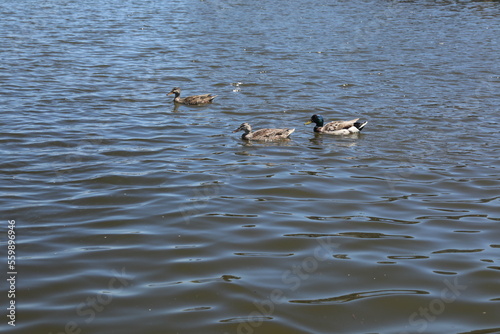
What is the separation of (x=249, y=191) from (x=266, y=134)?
349 cm

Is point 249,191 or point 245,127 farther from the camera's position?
point 245,127

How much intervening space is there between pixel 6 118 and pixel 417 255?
10.3m

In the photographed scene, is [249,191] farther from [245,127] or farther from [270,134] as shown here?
[245,127]

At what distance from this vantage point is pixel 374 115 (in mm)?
16375

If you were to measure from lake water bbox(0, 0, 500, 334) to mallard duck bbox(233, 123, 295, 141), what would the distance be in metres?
0.32

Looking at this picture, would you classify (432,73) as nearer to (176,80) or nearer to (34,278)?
(176,80)

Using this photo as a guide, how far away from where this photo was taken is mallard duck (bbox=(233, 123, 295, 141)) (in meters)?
14.3

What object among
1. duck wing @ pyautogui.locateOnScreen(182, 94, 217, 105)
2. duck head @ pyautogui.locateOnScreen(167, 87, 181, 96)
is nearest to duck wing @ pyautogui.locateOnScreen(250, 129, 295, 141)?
duck wing @ pyautogui.locateOnScreen(182, 94, 217, 105)

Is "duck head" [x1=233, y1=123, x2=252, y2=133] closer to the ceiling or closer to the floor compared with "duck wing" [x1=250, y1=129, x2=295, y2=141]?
closer to the ceiling

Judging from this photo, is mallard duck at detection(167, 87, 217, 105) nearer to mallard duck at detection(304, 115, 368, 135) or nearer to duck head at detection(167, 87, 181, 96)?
duck head at detection(167, 87, 181, 96)

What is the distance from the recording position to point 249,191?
1098 centimetres

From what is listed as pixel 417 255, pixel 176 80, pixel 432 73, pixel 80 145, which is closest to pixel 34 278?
pixel 417 255

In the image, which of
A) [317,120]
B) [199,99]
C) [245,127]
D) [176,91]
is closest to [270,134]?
[245,127]

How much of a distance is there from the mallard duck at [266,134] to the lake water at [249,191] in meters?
0.32
